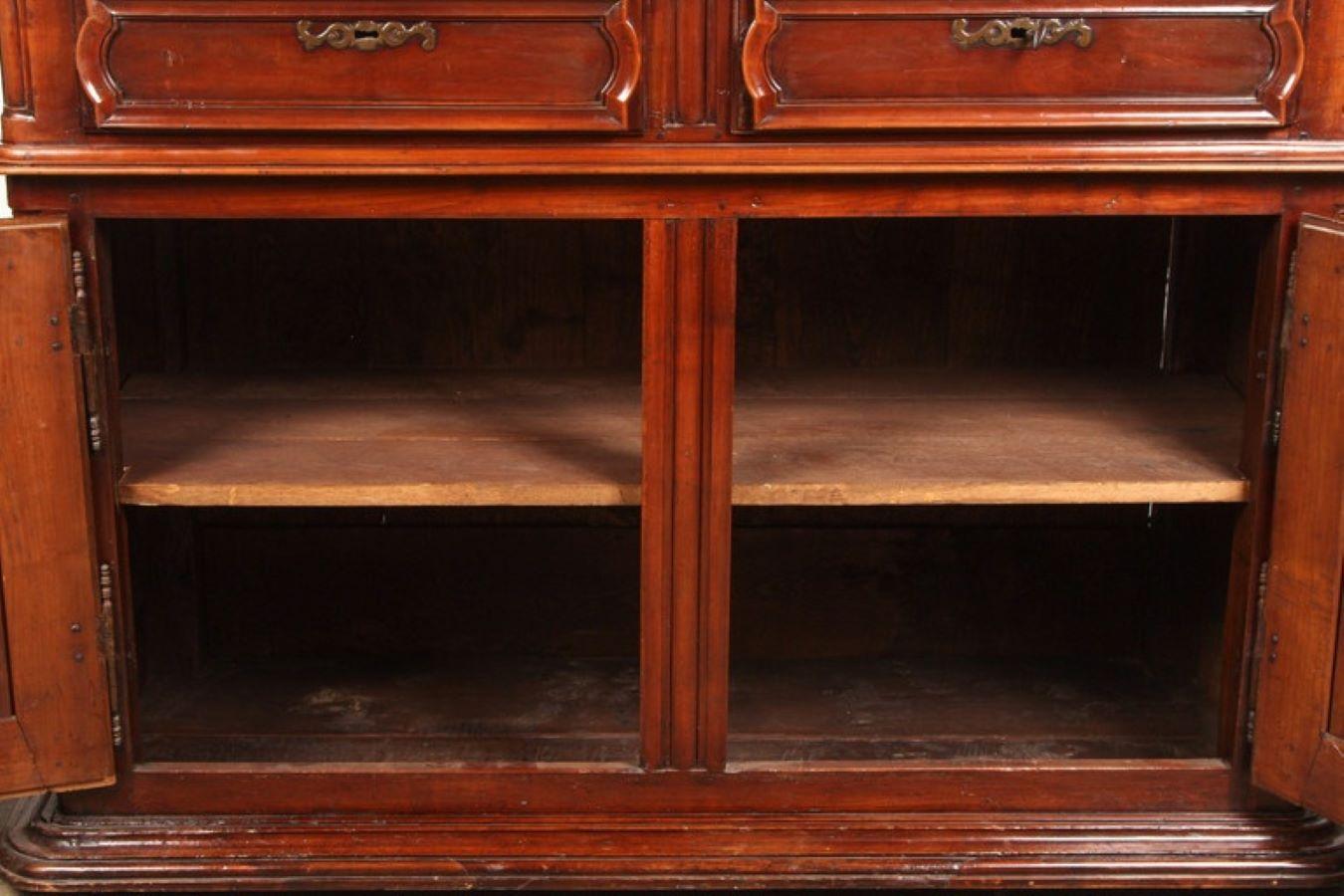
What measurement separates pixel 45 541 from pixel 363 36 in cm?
64

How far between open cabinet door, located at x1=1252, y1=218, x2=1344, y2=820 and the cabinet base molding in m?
0.13

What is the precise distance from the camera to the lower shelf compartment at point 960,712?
7.17ft

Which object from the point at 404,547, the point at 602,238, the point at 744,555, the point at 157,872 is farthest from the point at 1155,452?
the point at 157,872

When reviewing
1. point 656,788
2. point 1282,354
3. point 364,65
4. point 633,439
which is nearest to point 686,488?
point 633,439

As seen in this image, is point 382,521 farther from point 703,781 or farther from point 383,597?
point 703,781

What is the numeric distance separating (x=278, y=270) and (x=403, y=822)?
36.4 inches

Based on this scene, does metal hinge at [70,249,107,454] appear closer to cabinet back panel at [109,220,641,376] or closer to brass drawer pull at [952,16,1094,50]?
cabinet back panel at [109,220,641,376]

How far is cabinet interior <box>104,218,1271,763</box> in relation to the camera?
231cm

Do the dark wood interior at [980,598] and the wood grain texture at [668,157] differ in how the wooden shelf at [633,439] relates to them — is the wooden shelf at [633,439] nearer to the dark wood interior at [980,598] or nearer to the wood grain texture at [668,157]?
the dark wood interior at [980,598]

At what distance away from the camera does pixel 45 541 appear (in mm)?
1799

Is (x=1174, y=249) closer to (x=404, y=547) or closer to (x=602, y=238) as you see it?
(x=602, y=238)

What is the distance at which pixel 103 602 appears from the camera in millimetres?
1846

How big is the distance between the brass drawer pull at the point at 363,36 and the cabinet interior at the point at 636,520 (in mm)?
627

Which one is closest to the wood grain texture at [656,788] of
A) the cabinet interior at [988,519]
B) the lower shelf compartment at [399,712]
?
the lower shelf compartment at [399,712]
